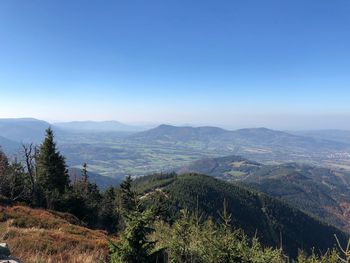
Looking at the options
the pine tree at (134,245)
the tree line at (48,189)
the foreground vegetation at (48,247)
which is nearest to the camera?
the pine tree at (134,245)

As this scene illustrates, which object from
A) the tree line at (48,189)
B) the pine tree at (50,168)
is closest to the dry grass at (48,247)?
the tree line at (48,189)

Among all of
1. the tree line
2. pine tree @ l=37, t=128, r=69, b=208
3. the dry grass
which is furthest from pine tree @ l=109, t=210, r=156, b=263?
pine tree @ l=37, t=128, r=69, b=208

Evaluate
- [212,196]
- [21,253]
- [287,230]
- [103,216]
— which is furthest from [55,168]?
[287,230]

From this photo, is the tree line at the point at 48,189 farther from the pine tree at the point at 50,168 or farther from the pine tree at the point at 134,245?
the pine tree at the point at 134,245

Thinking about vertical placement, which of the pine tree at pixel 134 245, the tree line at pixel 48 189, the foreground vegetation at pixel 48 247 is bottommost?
the tree line at pixel 48 189

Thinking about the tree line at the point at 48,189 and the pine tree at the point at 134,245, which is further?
the tree line at the point at 48,189

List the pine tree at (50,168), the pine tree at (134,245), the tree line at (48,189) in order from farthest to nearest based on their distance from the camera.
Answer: the pine tree at (50,168), the tree line at (48,189), the pine tree at (134,245)

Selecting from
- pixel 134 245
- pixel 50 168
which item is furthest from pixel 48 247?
pixel 50 168

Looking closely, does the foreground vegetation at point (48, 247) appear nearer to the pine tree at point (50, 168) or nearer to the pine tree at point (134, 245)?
the pine tree at point (134, 245)

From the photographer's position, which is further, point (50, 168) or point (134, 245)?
point (50, 168)

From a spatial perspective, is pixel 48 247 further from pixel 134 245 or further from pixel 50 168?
pixel 50 168

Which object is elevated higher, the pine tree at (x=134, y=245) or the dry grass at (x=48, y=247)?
the pine tree at (x=134, y=245)

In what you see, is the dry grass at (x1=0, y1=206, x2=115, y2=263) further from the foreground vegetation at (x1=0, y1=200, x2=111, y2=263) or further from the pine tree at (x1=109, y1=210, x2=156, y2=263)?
the pine tree at (x1=109, y1=210, x2=156, y2=263)

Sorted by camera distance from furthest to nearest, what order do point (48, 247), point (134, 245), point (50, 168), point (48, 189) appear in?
point (50, 168) → point (48, 189) → point (48, 247) → point (134, 245)
